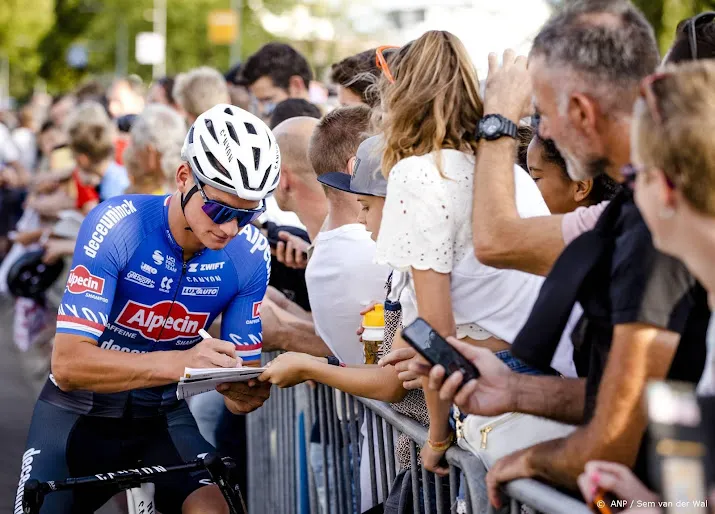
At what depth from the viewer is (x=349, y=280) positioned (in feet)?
15.0

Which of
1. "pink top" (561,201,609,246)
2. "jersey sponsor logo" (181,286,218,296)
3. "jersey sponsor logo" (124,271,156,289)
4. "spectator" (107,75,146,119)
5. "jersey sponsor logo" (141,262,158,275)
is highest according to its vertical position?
"pink top" (561,201,609,246)

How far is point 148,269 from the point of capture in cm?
445

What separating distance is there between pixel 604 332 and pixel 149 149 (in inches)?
228

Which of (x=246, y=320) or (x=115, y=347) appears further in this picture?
(x=246, y=320)

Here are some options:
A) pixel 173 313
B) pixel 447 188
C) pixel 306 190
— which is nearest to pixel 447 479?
pixel 447 188

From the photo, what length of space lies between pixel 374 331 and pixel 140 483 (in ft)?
3.59

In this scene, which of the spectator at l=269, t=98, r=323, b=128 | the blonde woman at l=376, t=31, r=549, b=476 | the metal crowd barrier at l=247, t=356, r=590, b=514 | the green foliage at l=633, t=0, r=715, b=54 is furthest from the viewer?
the green foliage at l=633, t=0, r=715, b=54

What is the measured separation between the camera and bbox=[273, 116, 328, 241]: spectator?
567cm

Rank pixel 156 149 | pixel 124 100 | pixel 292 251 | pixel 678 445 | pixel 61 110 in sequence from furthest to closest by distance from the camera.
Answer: pixel 61 110
pixel 124 100
pixel 156 149
pixel 292 251
pixel 678 445

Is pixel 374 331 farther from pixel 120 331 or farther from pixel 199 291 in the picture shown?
pixel 120 331

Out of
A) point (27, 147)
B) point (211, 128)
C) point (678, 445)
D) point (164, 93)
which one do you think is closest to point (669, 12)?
point (27, 147)

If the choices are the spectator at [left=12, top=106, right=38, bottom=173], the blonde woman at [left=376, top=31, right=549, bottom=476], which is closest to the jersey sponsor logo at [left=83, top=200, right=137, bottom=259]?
the blonde woman at [left=376, top=31, right=549, bottom=476]

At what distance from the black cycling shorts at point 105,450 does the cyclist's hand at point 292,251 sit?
3.89 ft

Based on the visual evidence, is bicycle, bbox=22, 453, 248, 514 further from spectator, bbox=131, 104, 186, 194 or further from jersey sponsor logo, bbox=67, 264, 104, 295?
spectator, bbox=131, 104, 186, 194
